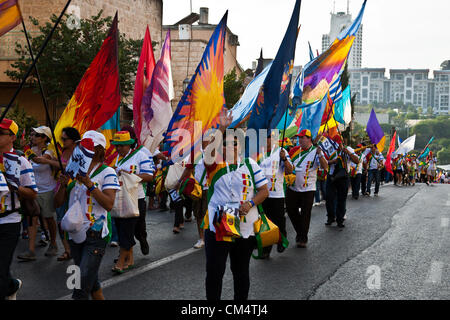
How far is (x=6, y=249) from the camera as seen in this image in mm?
4707

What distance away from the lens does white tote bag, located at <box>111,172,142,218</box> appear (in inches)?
268

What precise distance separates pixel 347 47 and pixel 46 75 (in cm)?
1210

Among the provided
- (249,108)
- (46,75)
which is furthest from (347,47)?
(46,75)

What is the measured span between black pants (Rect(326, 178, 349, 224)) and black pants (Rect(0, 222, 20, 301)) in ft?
24.4

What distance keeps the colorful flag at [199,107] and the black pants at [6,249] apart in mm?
2179

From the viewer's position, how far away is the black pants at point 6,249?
4656mm

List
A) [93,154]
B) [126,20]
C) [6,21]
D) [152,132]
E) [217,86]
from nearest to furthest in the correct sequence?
[93,154] → [6,21] → [217,86] → [152,132] → [126,20]

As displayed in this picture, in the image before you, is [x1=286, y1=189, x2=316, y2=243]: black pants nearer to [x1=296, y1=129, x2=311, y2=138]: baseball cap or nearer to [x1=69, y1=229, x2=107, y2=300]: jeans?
[x1=296, y1=129, x2=311, y2=138]: baseball cap

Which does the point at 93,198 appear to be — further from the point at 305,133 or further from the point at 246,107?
the point at 305,133

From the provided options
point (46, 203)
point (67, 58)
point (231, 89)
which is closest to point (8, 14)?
point (46, 203)

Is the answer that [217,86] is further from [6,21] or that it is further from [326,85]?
[326,85]

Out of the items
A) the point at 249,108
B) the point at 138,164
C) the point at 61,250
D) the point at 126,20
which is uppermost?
the point at 126,20

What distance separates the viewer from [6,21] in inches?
200

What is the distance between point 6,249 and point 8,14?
212 centimetres
